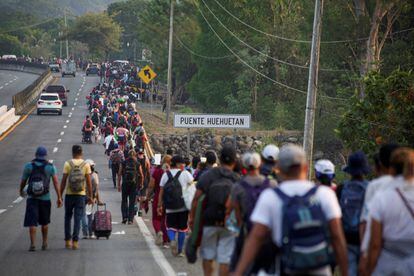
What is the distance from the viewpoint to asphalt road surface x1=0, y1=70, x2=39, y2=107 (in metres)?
87.2

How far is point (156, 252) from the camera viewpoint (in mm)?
16938

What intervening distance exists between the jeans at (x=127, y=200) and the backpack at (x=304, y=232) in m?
14.0

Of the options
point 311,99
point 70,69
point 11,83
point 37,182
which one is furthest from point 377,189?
point 70,69

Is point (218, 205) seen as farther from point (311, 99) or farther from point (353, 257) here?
point (311, 99)

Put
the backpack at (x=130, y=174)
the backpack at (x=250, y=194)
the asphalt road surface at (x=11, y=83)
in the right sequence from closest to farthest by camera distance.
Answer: the backpack at (x=250, y=194), the backpack at (x=130, y=174), the asphalt road surface at (x=11, y=83)

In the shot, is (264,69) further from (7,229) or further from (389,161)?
(389,161)

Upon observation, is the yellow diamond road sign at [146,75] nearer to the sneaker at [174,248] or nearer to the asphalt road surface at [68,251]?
the asphalt road surface at [68,251]

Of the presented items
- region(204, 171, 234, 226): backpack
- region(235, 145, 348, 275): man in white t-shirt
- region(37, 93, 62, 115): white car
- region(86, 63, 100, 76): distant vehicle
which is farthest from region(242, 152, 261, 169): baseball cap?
region(86, 63, 100, 76): distant vehicle

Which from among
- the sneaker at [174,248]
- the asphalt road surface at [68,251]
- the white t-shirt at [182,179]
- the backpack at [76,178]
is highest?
the white t-shirt at [182,179]

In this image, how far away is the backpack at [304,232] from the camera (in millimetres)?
7289

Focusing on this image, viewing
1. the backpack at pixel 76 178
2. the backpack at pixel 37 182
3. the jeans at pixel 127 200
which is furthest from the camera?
the jeans at pixel 127 200

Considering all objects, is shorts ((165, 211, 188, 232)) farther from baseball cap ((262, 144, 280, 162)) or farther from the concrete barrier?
the concrete barrier

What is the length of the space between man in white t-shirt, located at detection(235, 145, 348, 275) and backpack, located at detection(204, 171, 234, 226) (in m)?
4.00

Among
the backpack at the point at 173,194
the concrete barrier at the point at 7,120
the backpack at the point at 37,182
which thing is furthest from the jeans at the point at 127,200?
the concrete barrier at the point at 7,120
